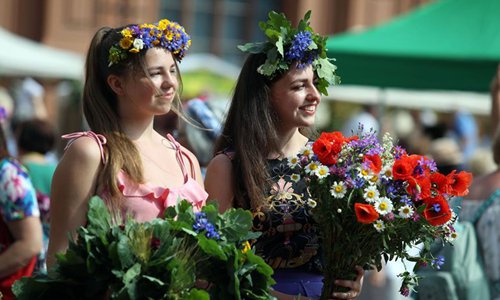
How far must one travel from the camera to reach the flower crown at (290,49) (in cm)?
407

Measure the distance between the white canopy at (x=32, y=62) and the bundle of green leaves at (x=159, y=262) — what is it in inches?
478

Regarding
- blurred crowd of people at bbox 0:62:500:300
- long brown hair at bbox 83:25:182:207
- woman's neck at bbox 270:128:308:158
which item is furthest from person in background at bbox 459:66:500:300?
long brown hair at bbox 83:25:182:207

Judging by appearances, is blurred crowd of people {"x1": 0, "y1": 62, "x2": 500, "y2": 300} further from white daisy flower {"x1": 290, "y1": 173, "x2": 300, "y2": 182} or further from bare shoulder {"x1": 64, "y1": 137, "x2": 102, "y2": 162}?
bare shoulder {"x1": 64, "y1": 137, "x2": 102, "y2": 162}

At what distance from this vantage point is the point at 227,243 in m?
3.15

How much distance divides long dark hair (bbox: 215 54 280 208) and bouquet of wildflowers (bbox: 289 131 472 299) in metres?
0.34

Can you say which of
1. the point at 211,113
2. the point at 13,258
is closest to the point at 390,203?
the point at 13,258

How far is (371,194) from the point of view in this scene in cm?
350

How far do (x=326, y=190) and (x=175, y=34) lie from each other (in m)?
0.74

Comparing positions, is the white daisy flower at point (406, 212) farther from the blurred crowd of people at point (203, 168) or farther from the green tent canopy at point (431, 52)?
the green tent canopy at point (431, 52)

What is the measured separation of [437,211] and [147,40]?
3.68 ft

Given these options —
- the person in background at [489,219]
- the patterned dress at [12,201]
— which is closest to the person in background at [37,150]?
the patterned dress at [12,201]

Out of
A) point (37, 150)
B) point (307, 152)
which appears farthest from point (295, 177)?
point (37, 150)

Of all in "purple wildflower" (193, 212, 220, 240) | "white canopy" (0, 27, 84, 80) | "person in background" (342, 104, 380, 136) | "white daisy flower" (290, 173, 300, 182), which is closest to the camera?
"purple wildflower" (193, 212, 220, 240)

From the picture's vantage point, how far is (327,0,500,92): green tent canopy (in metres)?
8.56
